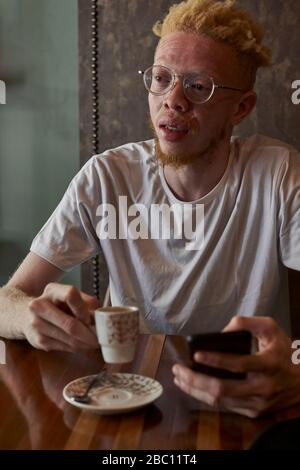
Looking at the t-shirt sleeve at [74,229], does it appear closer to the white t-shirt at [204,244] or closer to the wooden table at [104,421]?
the white t-shirt at [204,244]

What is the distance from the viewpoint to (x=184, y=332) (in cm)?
173

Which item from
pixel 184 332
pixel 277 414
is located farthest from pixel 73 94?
pixel 277 414

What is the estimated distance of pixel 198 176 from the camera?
1.79 m

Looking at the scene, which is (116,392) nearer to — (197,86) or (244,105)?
(197,86)

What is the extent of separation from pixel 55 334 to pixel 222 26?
3.32ft

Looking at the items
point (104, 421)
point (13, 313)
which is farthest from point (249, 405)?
point (13, 313)

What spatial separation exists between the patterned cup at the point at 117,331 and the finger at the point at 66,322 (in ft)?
0.30

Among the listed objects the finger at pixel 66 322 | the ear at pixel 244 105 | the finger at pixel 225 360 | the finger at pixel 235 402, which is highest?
the ear at pixel 244 105

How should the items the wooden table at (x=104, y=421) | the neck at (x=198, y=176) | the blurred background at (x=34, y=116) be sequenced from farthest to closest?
the blurred background at (x=34, y=116) → the neck at (x=198, y=176) → the wooden table at (x=104, y=421)

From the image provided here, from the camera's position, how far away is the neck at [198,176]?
1.78 m

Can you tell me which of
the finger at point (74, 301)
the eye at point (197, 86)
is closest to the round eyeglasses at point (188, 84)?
the eye at point (197, 86)

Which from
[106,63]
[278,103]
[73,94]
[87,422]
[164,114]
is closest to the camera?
[87,422]
